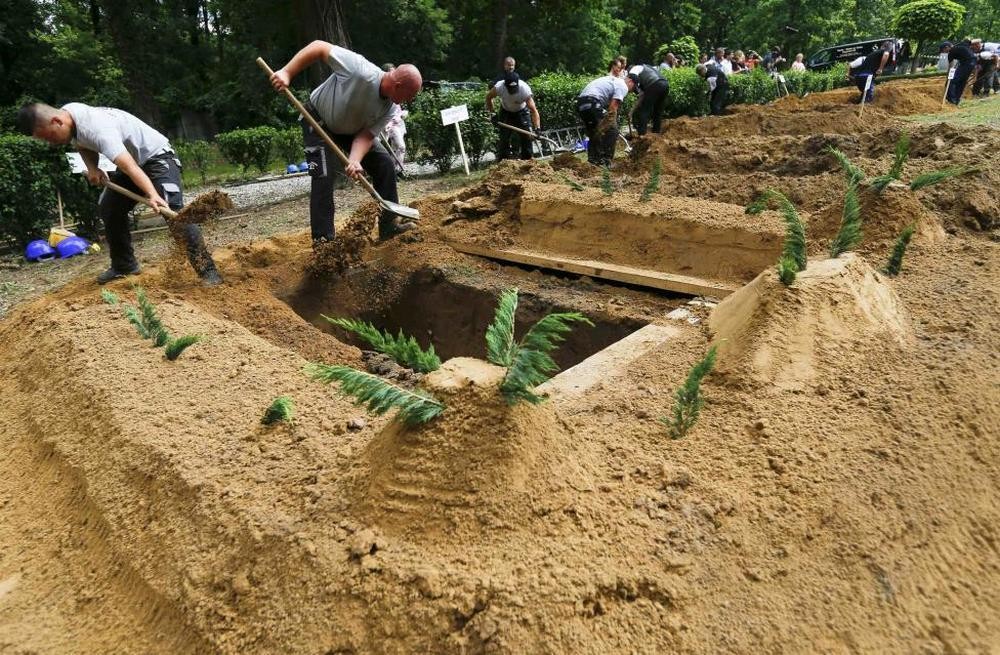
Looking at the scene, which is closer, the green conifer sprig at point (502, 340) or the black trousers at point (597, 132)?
the green conifer sprig at point (502, 340)

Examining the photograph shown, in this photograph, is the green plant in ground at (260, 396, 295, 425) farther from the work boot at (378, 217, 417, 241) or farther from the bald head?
the work boot at (378, 217, 417, 241)

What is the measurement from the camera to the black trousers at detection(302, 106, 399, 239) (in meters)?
5.24

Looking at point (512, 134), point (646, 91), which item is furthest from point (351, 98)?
point (646, 91)

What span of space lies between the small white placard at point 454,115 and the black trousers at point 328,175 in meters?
4.91

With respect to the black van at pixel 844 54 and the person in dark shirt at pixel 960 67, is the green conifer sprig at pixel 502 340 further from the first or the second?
the black van at pixel 844 54

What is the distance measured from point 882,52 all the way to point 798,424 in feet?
56.4

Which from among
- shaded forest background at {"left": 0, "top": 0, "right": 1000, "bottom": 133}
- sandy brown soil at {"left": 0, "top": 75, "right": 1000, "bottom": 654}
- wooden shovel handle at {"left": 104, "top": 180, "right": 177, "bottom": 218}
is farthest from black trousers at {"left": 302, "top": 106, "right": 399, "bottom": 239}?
shaded forest background at {"left": 0, "top": 0, "right": 1000, "bottom": 133}

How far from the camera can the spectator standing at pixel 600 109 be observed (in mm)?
9781

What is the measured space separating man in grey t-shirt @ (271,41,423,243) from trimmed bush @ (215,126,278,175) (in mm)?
11474

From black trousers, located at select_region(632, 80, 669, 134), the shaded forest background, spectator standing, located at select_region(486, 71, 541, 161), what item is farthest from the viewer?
the shaded forest background

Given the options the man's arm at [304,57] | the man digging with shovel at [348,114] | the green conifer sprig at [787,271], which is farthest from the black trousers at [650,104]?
the green conifer sprig at [787,271]

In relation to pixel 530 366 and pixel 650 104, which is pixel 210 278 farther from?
pixel 650 104

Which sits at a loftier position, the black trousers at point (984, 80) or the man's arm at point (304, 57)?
the black trousers at point (984, 80)

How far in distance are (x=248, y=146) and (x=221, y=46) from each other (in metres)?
18.9
